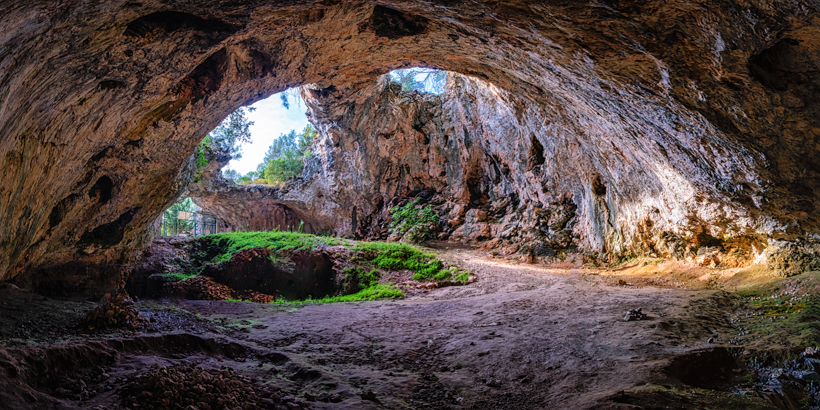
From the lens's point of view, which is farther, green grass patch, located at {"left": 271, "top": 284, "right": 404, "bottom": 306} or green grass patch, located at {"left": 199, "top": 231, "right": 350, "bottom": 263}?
green grass patch, located at {"left": 199, "top": 231, "right": 350, "bottom": 263}

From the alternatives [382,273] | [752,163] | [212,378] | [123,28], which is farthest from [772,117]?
[382,273]

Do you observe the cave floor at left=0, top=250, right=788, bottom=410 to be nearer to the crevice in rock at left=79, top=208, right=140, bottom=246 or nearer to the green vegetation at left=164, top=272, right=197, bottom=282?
the crevice in rock at left=79, top=208, right=140, bottom=246

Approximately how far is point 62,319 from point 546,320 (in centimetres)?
583

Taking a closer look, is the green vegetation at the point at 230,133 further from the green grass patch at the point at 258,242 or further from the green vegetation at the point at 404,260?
the green vegetation at the point at 404,260

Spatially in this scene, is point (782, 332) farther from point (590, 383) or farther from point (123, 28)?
point (123, 28)

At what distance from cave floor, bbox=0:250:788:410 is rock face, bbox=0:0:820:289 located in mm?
1517

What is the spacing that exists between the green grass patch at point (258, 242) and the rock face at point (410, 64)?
7.55 ft

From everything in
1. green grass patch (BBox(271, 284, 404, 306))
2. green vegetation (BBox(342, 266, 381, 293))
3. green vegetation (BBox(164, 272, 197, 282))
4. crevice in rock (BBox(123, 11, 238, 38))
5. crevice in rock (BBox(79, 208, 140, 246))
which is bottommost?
green grass patch (BBox(271, 284, 404, 306))

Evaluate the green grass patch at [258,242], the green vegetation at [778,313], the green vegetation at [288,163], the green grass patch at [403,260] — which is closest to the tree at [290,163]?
the green vegetation at [288,163]

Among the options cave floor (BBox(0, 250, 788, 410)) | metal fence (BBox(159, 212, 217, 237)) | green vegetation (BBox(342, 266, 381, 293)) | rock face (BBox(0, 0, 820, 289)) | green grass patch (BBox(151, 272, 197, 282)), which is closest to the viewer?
cave floor (BBox(0, 250, 788, 410))

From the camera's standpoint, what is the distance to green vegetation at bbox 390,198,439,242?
15.3 meters

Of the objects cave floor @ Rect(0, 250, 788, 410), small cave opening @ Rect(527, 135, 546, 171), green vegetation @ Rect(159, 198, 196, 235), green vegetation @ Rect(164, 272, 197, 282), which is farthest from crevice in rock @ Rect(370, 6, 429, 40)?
green vegetation @ Rect(159, 198, 196, 235)

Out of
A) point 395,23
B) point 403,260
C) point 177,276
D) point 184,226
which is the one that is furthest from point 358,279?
point 184,226

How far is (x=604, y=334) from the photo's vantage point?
13.4ft
